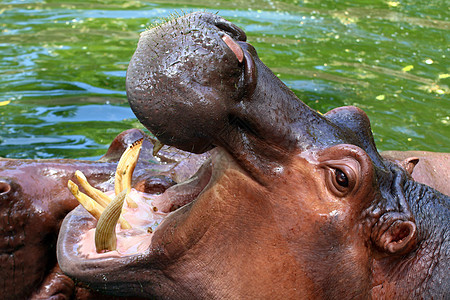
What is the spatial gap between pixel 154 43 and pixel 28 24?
8.90 metres

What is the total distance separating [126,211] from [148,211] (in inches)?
4.2

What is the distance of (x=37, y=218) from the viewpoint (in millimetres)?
3113

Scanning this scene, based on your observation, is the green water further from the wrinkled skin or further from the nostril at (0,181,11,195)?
the nostril at (0,181,11,195)

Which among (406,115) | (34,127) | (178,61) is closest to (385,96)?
(406,115)

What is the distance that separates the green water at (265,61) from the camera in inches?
→ 264

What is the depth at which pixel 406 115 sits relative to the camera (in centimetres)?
726

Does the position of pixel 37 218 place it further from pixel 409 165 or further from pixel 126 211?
pixel 409 165

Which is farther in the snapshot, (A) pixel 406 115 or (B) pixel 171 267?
(A) pixel 406 115

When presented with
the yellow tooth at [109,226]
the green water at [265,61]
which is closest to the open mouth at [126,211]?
the yellow tooth at [109,226]

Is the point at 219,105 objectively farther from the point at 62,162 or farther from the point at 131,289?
the point at 62,162

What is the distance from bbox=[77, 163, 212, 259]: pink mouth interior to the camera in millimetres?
2906

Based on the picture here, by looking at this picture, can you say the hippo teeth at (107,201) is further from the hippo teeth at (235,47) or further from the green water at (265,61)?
the green water at (265,61)

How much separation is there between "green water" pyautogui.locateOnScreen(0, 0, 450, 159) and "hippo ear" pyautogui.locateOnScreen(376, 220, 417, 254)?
3.58m

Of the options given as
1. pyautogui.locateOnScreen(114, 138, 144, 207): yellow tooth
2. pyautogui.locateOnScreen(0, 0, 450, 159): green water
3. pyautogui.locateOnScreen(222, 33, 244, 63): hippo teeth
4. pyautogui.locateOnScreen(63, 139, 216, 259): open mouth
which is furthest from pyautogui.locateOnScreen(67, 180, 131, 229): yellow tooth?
pyautogui.locateOnScreen(0, 0, 450, 159): green water
